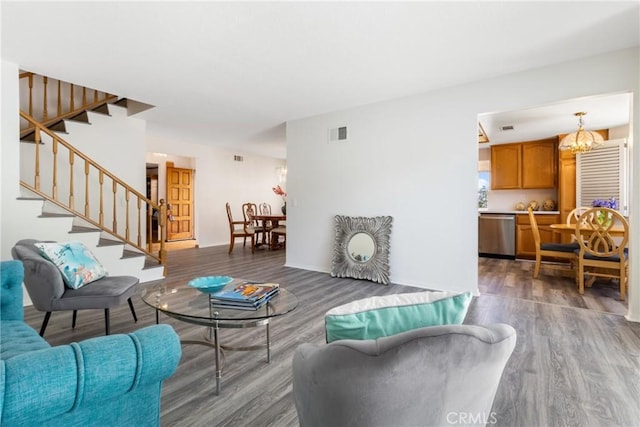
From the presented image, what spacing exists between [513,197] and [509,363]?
17.2 ft

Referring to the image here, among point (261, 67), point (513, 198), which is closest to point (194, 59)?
point (261, 67)

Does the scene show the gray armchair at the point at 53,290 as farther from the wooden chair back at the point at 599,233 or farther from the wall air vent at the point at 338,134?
the wooden chair back at the point at 599,233

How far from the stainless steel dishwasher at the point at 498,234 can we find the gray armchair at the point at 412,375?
19.6 feet

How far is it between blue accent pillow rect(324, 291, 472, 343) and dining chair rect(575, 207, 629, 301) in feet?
12.5

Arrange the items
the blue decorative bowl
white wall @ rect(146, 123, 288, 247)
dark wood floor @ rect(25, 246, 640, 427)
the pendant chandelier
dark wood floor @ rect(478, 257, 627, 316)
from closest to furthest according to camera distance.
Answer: dark wood floor @ rect(25, 246, 640, 427) < the blue decorative bowl < dark wood floor @ rect(478, 257, 627, 316) < the pendant chandelier < white wall @ rect(146, 123, 288, 247)

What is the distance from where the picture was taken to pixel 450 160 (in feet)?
12.1

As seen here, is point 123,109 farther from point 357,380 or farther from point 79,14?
point 357,380

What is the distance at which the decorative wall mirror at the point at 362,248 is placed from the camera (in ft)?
13.6

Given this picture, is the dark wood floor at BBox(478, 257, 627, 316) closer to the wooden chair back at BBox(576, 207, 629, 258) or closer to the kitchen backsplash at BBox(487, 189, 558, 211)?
the wooden chair back at BBox(576, 207, 629, 258)

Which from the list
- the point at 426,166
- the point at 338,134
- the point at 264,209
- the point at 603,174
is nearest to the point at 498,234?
the point at 603,174

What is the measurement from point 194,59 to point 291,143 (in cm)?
231

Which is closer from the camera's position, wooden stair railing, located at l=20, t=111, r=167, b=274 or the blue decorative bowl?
the blue decorative bowl

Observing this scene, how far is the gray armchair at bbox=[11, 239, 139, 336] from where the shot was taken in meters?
2.12

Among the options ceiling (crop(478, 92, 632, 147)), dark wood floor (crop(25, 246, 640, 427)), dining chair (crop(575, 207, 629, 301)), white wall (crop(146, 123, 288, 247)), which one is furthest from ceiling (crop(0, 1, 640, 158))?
white wall (crop(146, 123, 288, 247))
